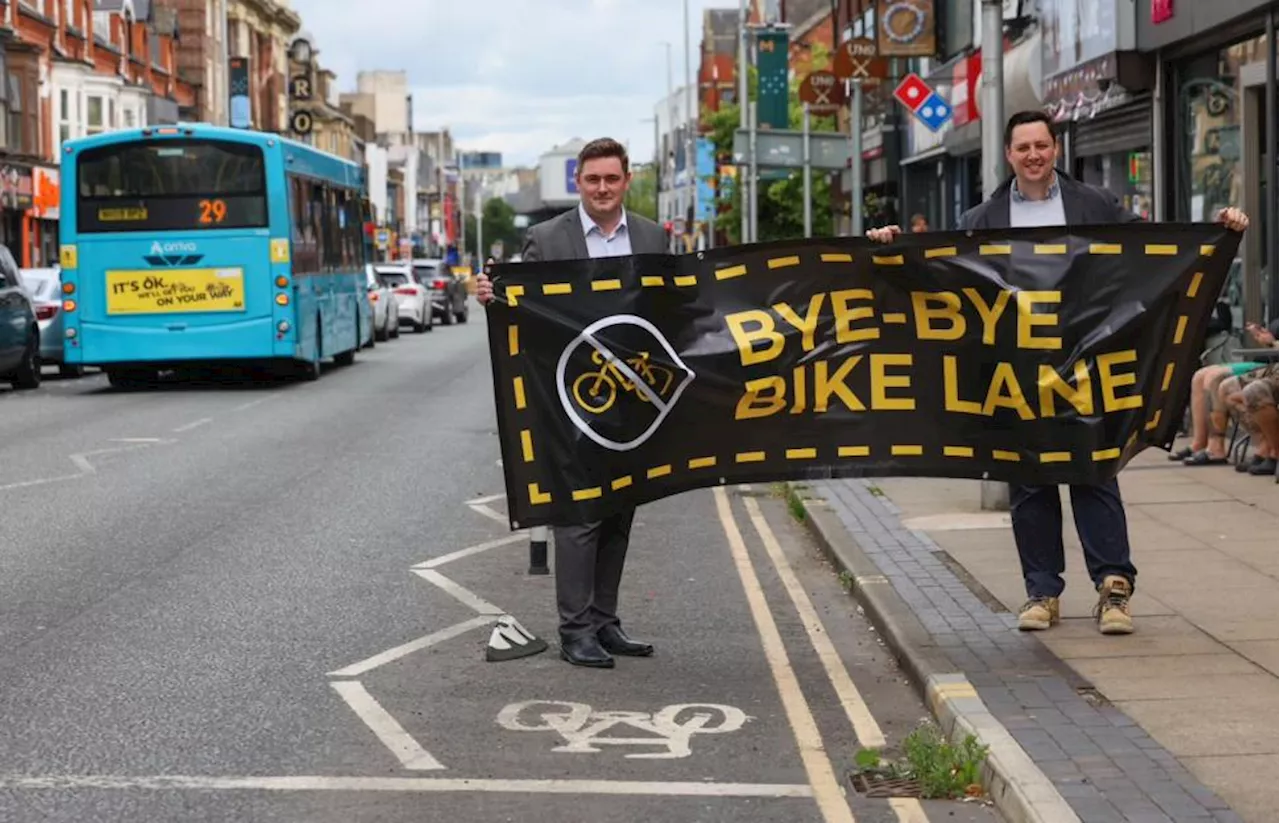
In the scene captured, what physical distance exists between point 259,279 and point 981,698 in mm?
20541

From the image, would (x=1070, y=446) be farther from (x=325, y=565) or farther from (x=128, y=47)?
(x=128, y=47)

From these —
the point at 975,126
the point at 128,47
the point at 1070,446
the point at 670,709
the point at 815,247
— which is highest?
the point at 128,47

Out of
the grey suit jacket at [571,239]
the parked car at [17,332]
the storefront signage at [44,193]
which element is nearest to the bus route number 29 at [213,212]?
the parked car at [17,332]

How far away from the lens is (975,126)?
30.9 metres

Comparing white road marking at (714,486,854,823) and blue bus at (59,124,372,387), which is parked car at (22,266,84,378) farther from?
white road marking at (714,486,854,823)

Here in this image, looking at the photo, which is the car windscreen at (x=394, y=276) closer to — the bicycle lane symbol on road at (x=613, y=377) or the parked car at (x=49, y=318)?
the parked car at (x=49, y=318)

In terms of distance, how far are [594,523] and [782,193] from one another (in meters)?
53.6

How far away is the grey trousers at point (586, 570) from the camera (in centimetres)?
843

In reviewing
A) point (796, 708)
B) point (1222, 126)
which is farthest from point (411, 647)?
point (1222, 126)

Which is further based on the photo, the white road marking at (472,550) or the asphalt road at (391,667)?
the white road marking at (472,550)

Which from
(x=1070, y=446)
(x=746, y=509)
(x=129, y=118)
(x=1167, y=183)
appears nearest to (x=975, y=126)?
(x=1167, y=183)

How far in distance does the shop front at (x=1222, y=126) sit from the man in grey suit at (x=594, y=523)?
10.5m

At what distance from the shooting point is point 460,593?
10.4 meters

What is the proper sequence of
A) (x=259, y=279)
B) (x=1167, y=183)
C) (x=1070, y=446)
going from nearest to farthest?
(x=1070, y=446) → (x=1167, y=183) → (x=259, y=279)
